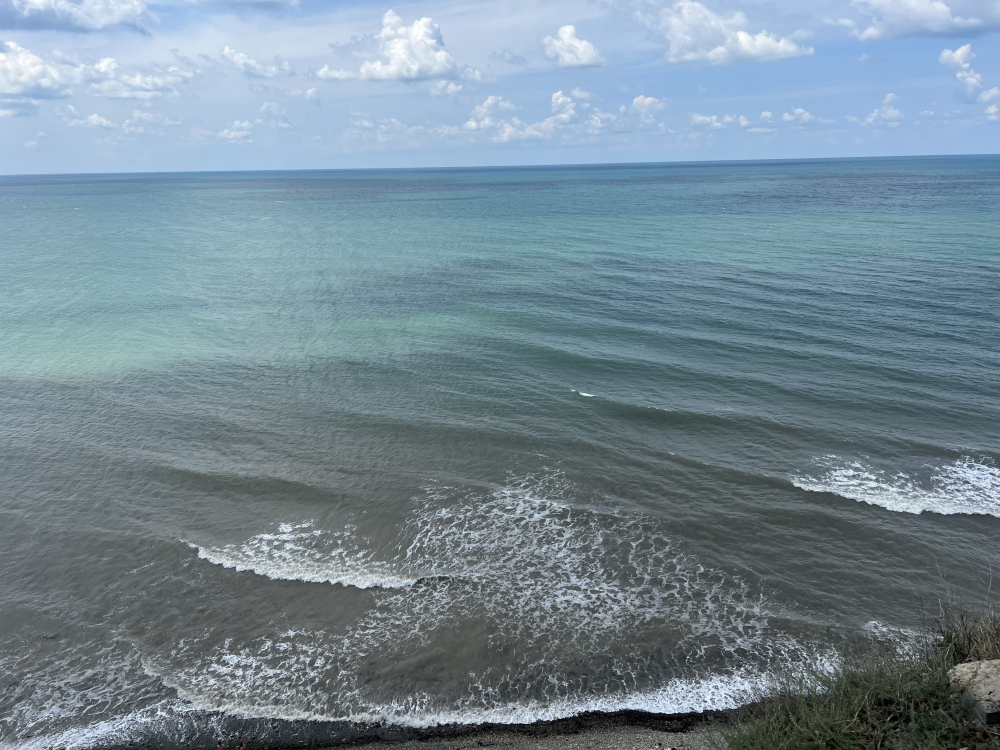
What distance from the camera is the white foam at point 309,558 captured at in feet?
44.4

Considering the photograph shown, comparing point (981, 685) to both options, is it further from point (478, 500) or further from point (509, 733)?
point (478, 500)

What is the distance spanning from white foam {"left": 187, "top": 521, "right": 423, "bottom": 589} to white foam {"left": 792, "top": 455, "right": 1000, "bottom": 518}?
1029cm

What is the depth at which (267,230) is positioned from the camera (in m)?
74.6

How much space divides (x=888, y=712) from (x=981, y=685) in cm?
108

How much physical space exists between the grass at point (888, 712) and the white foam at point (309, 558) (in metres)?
7.28

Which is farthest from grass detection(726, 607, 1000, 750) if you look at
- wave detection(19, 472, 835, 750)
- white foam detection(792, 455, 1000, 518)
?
white foam detection(792, 455, 1000, 518)

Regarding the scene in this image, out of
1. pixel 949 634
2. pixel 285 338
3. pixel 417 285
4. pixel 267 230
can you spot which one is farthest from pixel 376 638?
pixel 267 230

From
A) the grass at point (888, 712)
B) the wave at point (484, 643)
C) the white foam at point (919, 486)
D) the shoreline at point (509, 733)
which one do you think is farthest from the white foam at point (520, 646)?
the white foam at point (919, 486)

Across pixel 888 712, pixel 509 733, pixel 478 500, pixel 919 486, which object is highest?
pixel 888 712

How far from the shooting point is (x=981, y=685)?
25.2 ft

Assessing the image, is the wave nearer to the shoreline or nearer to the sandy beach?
the shoreline

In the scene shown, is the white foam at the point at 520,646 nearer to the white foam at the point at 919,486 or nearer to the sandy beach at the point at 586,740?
the sandy beach at the point at 586,740

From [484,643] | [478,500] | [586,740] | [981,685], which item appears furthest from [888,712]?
[478,500]

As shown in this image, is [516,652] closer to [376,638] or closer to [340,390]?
[376,638]
